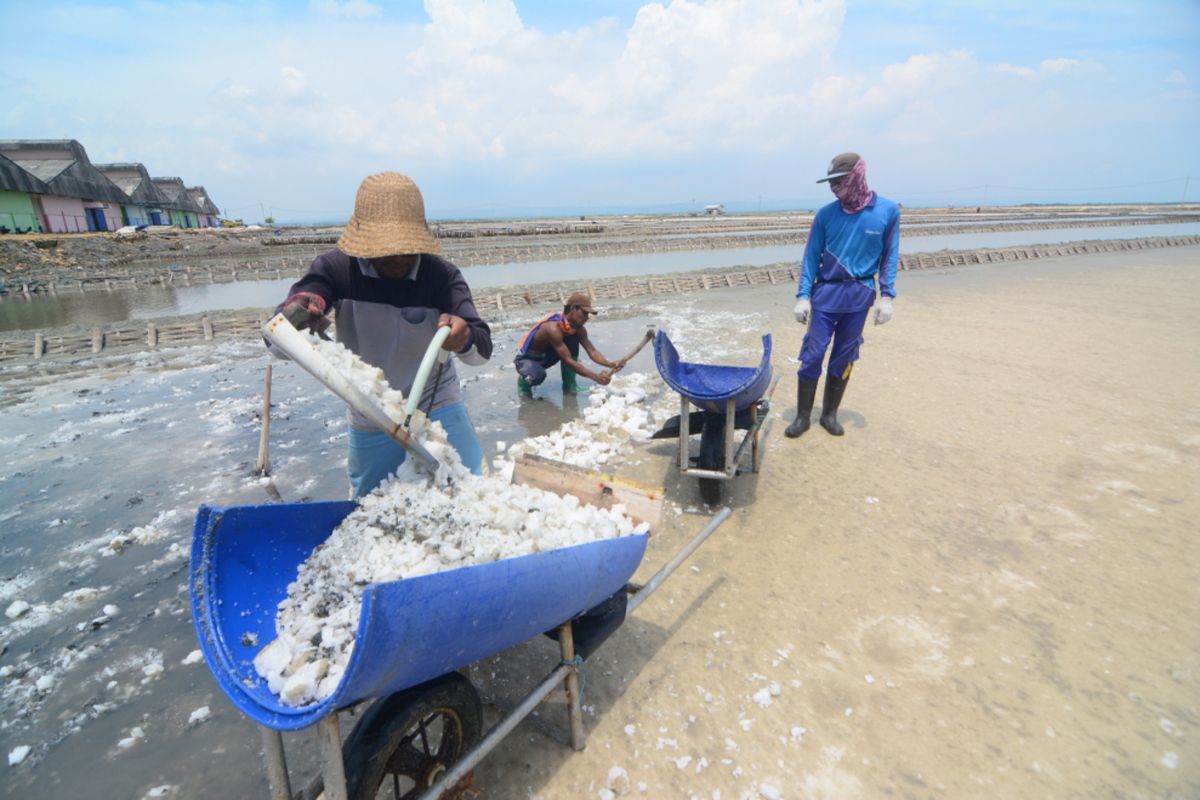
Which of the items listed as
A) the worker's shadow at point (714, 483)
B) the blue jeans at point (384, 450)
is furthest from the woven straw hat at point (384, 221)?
the worker's shadow at point (714, 483)

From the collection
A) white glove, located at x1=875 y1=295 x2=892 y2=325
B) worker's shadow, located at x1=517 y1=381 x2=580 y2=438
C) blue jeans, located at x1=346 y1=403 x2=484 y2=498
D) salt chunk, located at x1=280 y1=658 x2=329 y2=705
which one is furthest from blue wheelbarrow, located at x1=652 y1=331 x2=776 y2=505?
salt chunk, located at x1=280 y1=658 x2=329 y2=705

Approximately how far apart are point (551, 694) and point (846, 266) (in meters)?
3.98

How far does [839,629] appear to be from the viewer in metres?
2.93

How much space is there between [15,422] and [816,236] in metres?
8.39

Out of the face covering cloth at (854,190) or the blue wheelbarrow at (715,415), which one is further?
the face covering cloth at (854,190)

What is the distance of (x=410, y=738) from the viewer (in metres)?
1.89

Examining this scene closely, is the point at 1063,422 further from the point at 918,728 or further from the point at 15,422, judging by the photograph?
the point at 15,422

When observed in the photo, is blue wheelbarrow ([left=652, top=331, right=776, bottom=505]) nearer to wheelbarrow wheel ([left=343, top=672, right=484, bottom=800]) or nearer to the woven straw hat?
the woven straw hat

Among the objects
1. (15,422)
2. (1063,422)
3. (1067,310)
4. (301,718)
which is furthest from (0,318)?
(1067,310)

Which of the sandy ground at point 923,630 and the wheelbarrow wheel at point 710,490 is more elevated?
the wheelbarrow wheel at point 710,490

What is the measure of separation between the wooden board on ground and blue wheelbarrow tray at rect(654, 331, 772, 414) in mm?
1195

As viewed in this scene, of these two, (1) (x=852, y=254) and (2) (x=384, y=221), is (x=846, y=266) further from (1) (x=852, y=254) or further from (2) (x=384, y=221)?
(2) (x=384, y=221)

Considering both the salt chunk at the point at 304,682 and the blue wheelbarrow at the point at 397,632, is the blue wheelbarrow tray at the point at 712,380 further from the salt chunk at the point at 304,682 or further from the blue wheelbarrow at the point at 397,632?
the salt chunk at the point at 304,682

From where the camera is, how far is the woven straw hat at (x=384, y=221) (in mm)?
2234
